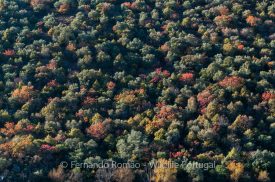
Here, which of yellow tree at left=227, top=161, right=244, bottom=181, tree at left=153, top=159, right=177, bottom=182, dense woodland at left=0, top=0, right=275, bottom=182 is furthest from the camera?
dense woodland at left=0, top=0, right=275, bottom=182

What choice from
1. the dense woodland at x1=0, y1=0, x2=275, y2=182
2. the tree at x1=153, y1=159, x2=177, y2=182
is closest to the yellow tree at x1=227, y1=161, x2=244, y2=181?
the dense woodland at x1=0, y1=0, x2=275, y2=182

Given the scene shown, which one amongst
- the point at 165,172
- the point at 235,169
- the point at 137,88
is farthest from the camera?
the point at 137,88

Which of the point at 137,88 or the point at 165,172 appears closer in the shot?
the point at 165,172

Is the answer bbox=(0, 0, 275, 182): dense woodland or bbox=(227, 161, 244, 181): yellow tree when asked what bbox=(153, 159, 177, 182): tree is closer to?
Result: bbox=(0, 0, 275, 182): dense woodland

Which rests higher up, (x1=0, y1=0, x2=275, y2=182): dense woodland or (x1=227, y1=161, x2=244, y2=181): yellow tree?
(x1=0, y1=0, x2=275, y2=182): dense woodland

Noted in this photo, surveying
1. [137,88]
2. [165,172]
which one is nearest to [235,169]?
[165,172]

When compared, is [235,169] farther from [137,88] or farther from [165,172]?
[137,88]

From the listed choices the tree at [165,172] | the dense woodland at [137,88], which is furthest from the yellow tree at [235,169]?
the tree at [165,172]

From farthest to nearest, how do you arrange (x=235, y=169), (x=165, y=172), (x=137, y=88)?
(x=137, y=88) → (x=235, y=169) → (x=165, y=172)

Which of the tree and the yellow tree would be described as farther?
the yellow tree
